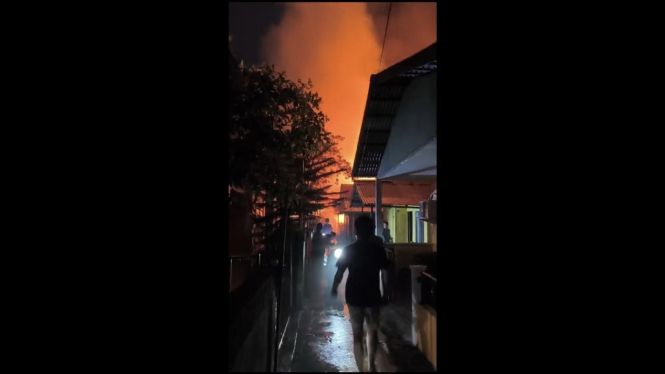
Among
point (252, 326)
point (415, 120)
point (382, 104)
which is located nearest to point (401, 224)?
point (382, 104)

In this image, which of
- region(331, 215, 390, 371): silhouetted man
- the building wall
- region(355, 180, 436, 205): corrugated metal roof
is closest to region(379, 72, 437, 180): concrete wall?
region(331, 215, 390, 371): silhouetted man

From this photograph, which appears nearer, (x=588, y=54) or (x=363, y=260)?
(x=588, y=54)

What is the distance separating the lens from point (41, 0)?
1.89m

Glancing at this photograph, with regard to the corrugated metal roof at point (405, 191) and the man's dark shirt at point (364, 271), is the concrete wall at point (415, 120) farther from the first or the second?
the corrugated metal roof at point (405, 191)

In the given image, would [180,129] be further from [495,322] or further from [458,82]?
[495,322]

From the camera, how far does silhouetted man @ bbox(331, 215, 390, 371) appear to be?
4.10 meters

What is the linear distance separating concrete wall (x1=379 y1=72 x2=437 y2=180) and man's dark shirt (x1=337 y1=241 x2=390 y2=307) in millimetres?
2378

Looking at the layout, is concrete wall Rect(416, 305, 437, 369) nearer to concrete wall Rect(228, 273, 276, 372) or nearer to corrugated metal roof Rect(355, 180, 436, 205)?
concrete wall Rect(228, 273, 276, 372)

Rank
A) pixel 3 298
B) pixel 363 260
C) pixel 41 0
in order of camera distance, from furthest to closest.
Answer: pixel 363 260
pixel 41 0
pixel 3 298

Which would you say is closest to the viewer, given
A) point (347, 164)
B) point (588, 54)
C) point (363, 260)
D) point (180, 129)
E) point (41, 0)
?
point (41, 0)

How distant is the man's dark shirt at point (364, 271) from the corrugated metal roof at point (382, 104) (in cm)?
320

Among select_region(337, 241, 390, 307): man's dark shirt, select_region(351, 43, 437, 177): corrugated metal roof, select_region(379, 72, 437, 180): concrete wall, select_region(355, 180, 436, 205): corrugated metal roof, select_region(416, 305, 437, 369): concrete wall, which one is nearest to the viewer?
select_region(337, 241, 390, 307): man's dark shirt

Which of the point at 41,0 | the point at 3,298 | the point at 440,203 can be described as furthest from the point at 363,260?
the point at 41,0

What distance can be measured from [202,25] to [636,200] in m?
2.40
